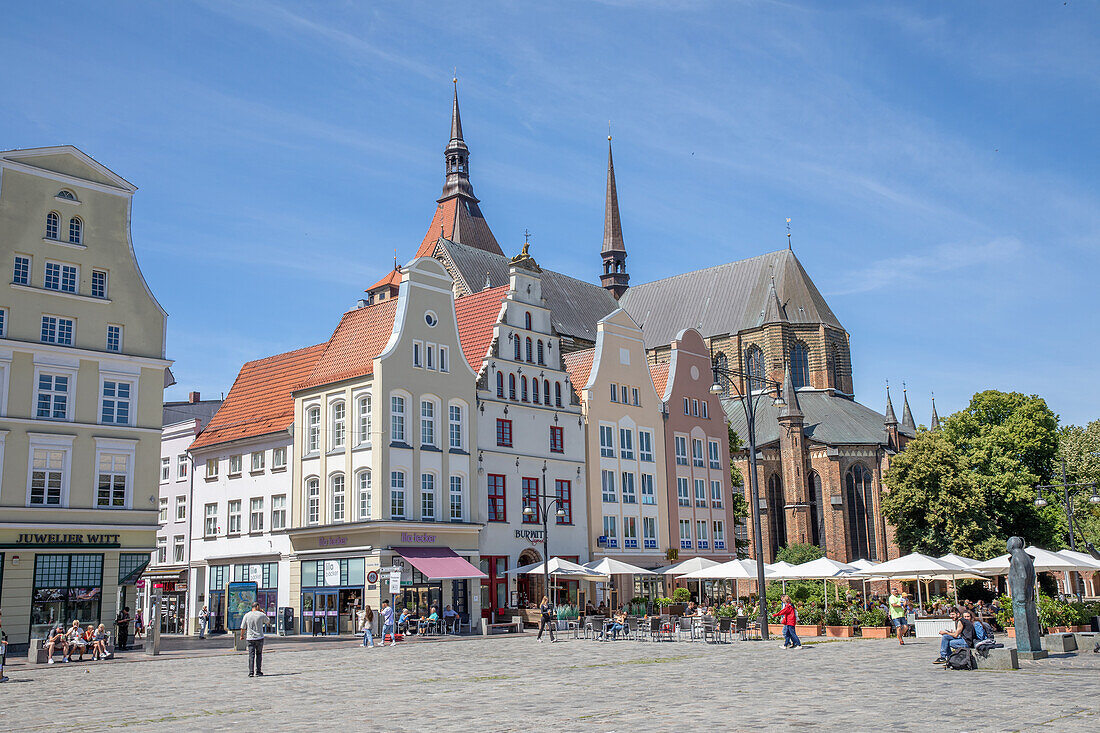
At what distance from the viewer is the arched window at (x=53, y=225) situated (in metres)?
36.2

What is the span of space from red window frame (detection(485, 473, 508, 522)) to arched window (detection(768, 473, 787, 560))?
1533 inches

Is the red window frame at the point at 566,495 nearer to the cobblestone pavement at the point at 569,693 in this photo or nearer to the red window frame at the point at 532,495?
the red window frame at the point at 532,495

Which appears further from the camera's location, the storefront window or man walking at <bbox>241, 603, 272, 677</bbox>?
the storefront window

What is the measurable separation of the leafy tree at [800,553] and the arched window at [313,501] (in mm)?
39618

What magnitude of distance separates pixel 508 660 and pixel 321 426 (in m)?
19.8

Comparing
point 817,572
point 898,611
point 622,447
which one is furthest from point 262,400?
point 898,611

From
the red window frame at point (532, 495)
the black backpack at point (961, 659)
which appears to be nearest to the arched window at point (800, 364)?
the red window frame at point (532, 495)

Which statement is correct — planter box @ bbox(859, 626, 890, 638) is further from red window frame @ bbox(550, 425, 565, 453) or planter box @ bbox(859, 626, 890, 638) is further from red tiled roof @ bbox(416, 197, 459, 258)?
red tiled roof @ bbox(416, 197, 459, 258)

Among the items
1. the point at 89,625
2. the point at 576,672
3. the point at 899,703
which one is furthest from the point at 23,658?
the point at 899,703

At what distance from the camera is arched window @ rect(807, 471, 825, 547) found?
78.5 m

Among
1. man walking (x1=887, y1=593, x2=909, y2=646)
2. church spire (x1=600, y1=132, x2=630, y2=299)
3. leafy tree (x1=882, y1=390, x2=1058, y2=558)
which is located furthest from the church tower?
man walking (x1=887, y1=593, x2=909, y2=646)

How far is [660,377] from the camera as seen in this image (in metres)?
58.0

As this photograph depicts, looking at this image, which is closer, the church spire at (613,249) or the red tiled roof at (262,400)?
the red tiled roof at (262,400)

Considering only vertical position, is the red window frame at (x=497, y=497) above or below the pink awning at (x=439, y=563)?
above
